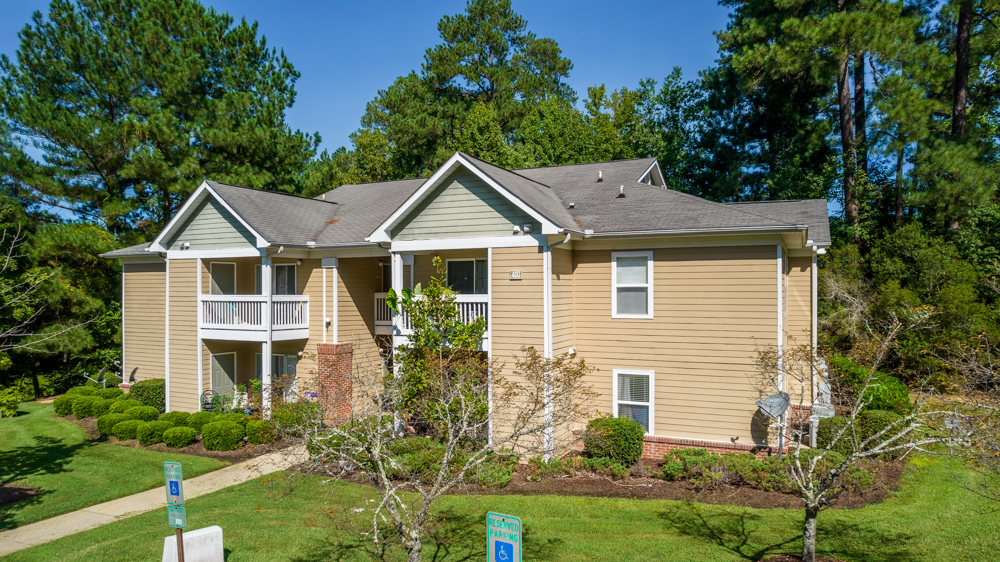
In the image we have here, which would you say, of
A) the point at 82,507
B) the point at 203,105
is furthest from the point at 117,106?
the point at 82,507

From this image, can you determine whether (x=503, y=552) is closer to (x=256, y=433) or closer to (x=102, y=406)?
(x=256, y=433)

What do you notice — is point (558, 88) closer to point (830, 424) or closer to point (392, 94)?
point (392, 94)

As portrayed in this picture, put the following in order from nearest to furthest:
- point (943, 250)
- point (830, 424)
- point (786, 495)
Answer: point (786, 495) → point (830, 424) → point (943, 250)

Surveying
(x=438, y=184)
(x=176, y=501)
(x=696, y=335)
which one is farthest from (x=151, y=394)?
(x=696, y=335)

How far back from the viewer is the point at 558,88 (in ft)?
164

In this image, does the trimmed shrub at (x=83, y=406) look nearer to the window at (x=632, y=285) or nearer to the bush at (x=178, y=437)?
the bush at (x=178, y=437)

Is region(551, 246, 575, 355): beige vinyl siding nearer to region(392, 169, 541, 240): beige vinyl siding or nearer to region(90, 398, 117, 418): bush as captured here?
region(392, 169, 541, 240): beige vinyl siding

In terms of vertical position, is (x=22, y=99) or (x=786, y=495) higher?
(x=22, y=99)

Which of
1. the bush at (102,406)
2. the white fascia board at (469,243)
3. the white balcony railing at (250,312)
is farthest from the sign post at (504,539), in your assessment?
the bush at (102,406)

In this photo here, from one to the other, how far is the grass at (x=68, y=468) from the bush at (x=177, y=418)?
120 cm

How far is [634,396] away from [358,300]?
30.4ft

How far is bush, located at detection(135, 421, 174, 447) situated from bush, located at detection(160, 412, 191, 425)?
385 mm

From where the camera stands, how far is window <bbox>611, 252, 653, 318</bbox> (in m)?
14.4

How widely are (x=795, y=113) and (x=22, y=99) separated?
113 ft
